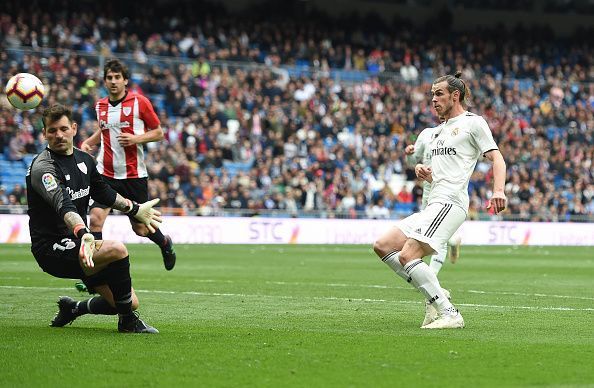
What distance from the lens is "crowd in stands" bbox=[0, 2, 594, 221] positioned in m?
33.2

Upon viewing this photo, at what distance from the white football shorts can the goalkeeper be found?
8.03ft

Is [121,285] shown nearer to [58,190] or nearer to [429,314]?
[58,190]

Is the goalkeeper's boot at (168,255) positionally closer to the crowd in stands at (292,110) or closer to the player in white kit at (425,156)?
the player in white kit at (425,156)

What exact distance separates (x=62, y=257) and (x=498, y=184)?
3832 mm

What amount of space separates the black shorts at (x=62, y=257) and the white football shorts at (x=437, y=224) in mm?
2911

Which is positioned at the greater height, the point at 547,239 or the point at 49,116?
the point at 49,116

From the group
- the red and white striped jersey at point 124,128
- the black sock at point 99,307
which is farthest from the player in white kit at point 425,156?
the red and white striped jersey at point 124,128

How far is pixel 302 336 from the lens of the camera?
9.23 m

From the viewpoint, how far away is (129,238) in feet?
103

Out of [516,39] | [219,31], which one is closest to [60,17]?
[219,31]

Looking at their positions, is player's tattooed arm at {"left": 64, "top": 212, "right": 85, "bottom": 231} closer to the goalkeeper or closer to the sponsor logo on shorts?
the goalkeeper

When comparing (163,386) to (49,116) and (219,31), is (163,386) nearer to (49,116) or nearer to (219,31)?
(49,116)

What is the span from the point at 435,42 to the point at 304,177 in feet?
54.0

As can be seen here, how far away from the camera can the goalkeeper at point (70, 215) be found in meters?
8.93
